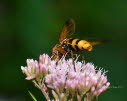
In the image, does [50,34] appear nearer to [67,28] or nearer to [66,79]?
[67,28]

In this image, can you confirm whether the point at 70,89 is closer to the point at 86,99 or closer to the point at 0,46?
the point at 86,99

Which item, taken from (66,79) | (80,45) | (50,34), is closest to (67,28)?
(80,45)

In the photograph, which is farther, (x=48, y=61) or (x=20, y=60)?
(x=20, y=60)

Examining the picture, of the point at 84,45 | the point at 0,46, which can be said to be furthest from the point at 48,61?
the point at 0,46

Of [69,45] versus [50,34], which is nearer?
[69,45]

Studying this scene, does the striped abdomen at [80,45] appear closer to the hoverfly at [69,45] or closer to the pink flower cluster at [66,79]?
the hoverfly at [69,45]

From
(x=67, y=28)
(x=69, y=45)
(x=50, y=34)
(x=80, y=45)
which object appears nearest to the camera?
(x=80, y=45)

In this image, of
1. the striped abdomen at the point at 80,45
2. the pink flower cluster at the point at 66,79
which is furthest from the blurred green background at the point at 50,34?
the striped abdomen at the point at 80,45
